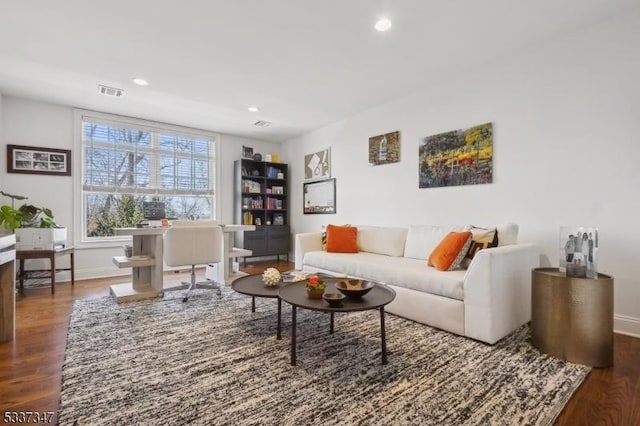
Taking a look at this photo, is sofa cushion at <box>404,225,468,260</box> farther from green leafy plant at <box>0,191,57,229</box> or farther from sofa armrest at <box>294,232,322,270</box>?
green leafy plant at <box>0,191,57,229</box>

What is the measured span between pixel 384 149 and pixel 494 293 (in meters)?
2.65

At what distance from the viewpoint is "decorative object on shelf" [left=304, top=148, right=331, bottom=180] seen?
5.45 metres

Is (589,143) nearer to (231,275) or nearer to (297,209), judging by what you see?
(231,275)

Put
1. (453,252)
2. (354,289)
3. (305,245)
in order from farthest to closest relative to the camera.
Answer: (305,245)
(453,252)
(354,289)

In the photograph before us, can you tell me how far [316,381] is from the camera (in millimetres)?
1758

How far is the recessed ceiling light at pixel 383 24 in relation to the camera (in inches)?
99.4

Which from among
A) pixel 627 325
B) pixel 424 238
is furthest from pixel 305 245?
pixel 627 325

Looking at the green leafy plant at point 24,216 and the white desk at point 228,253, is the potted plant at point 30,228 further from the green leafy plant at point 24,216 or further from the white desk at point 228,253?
the white desk at point 228,253

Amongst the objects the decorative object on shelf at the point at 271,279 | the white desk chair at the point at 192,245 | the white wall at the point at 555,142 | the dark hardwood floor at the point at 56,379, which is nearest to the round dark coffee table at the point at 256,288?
the decorative object on shelf at the point at 271,279

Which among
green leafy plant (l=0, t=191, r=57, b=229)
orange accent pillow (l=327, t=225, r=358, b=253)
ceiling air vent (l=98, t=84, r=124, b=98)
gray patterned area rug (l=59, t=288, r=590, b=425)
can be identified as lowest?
gray patterned area rug (l=59, t=288, r=590, b=425)

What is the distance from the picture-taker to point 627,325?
2488 millimetres

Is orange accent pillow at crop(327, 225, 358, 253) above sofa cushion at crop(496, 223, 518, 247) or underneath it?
underneath

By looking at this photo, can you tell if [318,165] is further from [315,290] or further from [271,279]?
[315,290]

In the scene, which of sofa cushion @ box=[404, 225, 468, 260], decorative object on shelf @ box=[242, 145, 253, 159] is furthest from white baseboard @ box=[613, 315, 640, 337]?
decorative object on shelf @ box=[242, 145, 253, 159]
